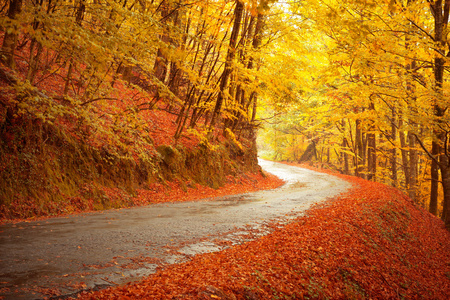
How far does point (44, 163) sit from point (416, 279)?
10077mm

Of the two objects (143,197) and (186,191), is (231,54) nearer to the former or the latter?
(186,191)

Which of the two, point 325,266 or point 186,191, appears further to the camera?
point 186,191

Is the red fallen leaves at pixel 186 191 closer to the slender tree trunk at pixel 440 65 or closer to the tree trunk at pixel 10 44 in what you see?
the tree trunk at pixel 10 44

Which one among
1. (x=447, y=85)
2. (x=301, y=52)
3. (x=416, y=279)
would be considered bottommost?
(x=416, y=279)

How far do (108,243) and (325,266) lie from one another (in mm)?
4175

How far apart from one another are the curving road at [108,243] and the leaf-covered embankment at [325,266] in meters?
0.45

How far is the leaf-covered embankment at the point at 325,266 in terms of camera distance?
3.99 m

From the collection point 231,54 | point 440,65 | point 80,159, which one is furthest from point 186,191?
point 440,65

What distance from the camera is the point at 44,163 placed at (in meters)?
7.80

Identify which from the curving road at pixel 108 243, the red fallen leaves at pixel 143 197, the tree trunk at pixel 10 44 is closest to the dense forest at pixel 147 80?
the tree trunk at pixel 10 44

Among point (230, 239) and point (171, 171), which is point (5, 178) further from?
point (171, 171)

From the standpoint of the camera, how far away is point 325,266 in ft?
19.0

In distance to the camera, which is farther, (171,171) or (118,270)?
(171,171)

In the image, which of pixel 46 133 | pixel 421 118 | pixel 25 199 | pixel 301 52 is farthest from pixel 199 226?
pixel 301 52
